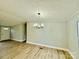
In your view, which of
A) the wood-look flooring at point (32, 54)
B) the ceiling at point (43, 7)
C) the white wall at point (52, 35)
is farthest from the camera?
the white wall at point (52, 35)

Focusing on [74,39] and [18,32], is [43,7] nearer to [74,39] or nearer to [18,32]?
[74,39]

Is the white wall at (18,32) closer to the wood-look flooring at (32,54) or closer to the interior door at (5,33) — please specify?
the interior door at (5,33)

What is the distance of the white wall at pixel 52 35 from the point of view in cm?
719

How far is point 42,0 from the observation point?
289cm

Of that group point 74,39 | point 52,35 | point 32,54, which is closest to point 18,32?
point 52,35

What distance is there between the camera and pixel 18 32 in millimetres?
11250

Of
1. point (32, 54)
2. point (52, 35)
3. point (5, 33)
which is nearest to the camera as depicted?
point (32, 54)

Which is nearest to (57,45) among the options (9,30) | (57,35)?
(57,35)

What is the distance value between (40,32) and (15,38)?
182 inches

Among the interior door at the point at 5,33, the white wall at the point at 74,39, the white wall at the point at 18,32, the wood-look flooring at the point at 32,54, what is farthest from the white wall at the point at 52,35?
the interior door at the point at 5,33

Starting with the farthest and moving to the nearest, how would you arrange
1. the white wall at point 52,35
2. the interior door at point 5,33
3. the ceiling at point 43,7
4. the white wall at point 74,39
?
the interior door at point 5,33, the white wall at point 52,35, the white wall at point 74,39, the ceiling at point 43,7

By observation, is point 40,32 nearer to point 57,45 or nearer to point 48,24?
point 48,24

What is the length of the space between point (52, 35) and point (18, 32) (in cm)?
514

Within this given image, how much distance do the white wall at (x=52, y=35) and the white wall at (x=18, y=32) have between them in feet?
8.06
